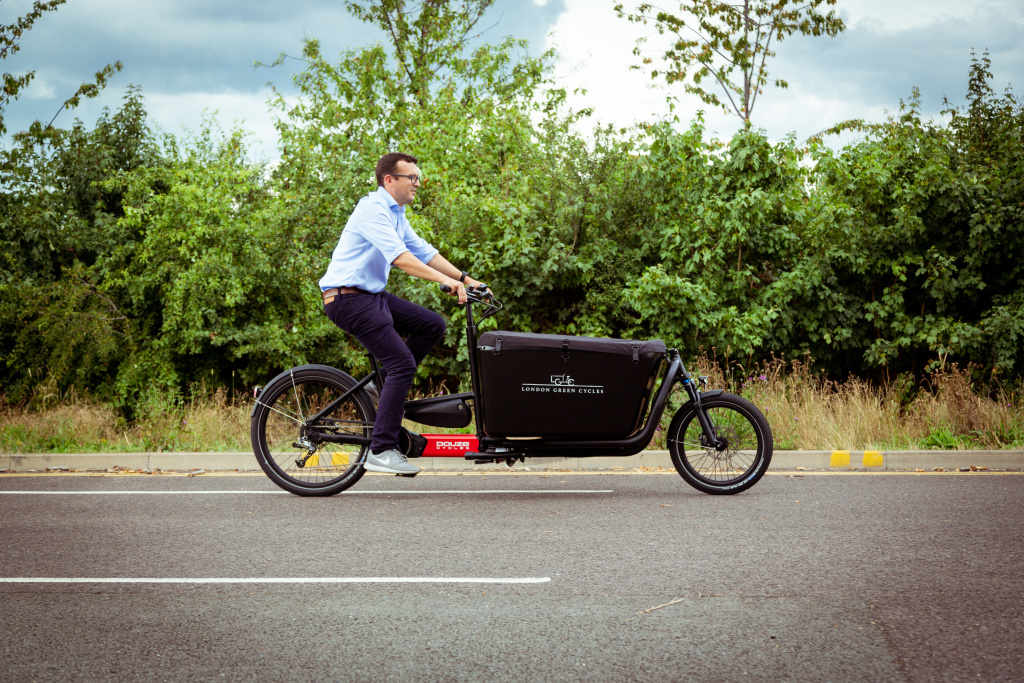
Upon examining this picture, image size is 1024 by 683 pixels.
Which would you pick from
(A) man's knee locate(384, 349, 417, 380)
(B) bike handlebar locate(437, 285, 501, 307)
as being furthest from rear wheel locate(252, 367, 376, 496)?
(B) bike handlebar locate(437, 285, 501, 307)

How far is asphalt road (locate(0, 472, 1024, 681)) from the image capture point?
344cm

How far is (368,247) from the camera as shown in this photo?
6.18 m

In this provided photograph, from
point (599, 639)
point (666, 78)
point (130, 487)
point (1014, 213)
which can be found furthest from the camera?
point (666, 78)

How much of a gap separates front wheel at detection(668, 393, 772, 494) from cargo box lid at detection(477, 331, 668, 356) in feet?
2.14

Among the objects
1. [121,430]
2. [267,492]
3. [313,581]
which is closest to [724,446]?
[313,581]

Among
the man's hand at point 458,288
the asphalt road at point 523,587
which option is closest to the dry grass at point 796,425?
the asphalt road at point 523,587

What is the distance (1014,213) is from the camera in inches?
484

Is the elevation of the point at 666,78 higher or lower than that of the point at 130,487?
higher

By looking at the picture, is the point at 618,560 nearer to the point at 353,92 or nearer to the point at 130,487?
the point at 130,487

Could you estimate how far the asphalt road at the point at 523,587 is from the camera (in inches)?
135

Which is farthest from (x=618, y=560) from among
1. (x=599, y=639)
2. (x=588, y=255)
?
(x=588, y=255)

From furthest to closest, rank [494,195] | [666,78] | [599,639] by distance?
[666,78] < [494,195] < [599,639]

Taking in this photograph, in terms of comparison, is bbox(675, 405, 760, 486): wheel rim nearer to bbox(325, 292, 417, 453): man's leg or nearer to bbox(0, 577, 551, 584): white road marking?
bbox(325, 292, 417, 453): man's leg

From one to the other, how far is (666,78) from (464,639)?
23047mm
